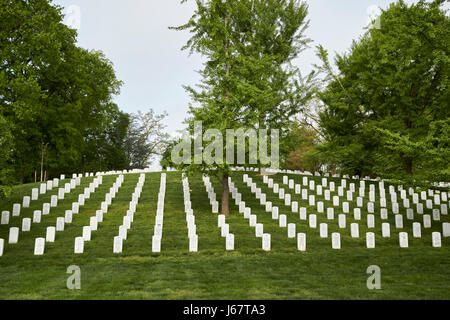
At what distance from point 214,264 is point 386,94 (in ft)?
66.1

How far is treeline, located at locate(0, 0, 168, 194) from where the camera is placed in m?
20.2

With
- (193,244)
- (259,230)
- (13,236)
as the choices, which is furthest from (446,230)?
(13,236)

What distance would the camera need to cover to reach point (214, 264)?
1009 centimetres

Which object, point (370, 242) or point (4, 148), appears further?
point (4, 148)

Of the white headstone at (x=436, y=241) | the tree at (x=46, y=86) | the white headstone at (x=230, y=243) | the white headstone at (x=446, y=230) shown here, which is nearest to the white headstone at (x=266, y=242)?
the white headstone at (x=230, y=243)

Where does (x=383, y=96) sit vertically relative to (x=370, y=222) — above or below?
above

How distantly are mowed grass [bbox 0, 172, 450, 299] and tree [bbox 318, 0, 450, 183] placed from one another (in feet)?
19.8

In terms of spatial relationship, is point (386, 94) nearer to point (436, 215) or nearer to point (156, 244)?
point (436, 215)

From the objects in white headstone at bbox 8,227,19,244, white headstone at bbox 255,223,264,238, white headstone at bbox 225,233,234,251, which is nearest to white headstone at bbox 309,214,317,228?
white headstone at bbox 255,223,264,238

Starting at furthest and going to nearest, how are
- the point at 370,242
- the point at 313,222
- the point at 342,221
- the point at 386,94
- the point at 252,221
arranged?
the point at 386,94 → the point at 342,221 → the point at 313,222 → the point at 252,221 → the point at 370,242

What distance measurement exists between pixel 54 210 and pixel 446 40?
17.5 meters

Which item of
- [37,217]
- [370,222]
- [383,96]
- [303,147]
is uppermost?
[383,96]
